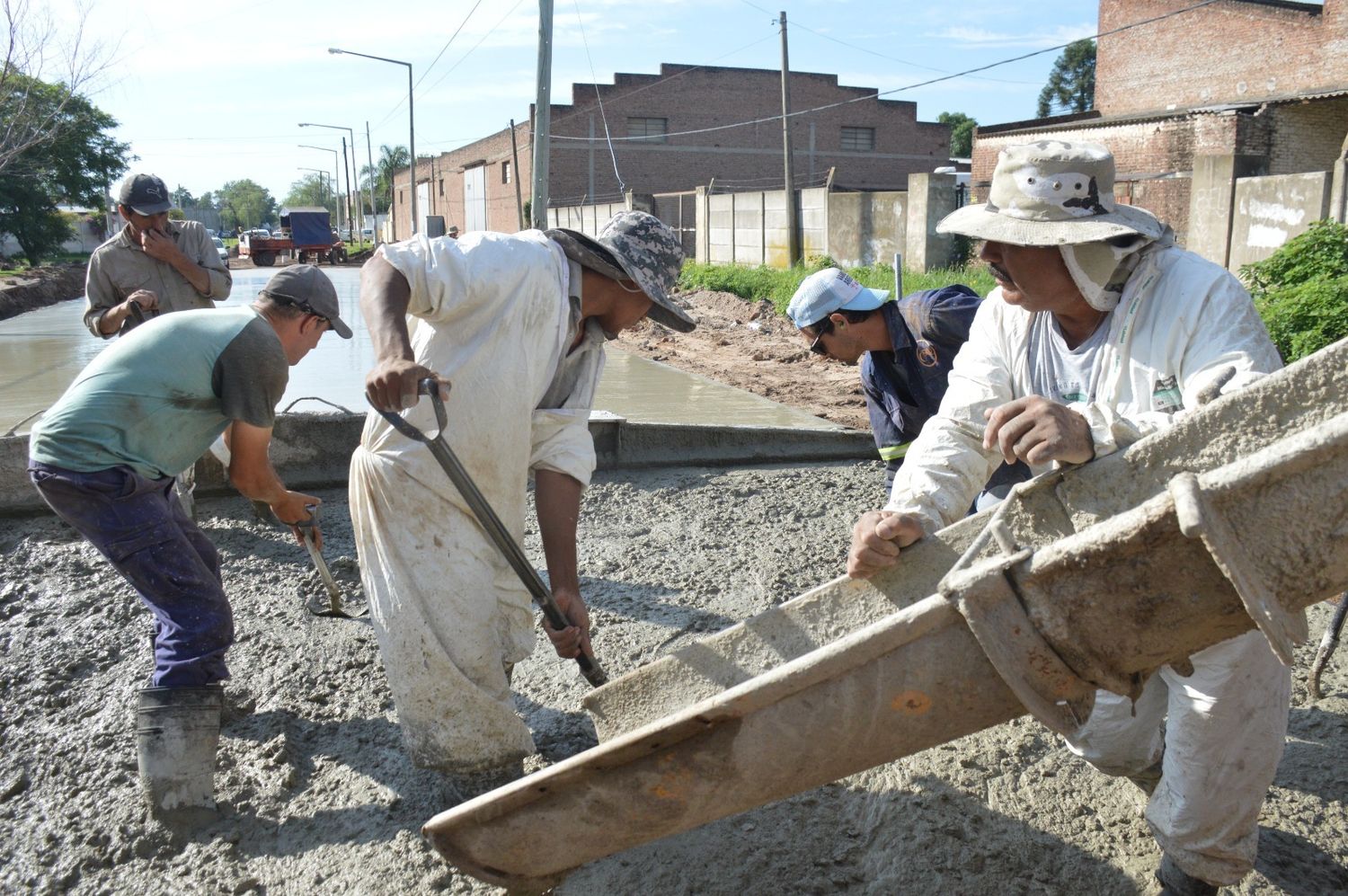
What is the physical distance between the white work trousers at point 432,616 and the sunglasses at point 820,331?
1.60 metres

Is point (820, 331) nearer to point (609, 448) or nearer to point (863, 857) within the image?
point (863, 857)

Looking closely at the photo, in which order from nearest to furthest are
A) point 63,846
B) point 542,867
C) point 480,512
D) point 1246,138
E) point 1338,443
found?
1. point 1338,443
2. point 542,867
3. point 480,512
4. point 63,846
5. point 1246,138

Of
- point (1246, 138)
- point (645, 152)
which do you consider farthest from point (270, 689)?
point (645, 152)

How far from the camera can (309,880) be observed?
2572mm

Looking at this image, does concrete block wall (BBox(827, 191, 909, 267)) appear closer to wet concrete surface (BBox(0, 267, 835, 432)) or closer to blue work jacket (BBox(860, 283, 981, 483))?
wet concrete surface (BBox(0, 267, 835, 432))

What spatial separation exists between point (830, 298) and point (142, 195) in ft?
10.9

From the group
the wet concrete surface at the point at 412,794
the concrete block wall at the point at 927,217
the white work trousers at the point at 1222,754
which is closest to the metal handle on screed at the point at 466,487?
the wet concrete surface at the point at 412,794

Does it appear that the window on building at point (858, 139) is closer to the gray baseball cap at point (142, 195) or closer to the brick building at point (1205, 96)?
the brick building at point (1205, 96)

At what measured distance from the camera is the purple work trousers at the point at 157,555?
2.77m

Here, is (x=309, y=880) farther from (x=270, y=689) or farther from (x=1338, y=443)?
(x=1338, y=443)

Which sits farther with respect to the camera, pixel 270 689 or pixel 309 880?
pixel 270 689

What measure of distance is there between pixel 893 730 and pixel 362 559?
65.0 inches

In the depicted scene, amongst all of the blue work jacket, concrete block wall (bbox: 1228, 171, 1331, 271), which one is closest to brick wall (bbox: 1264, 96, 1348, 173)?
concrete block wall (bbox: 1228, 171, 1331, 271)

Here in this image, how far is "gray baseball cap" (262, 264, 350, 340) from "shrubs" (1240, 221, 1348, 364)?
5.57 m
